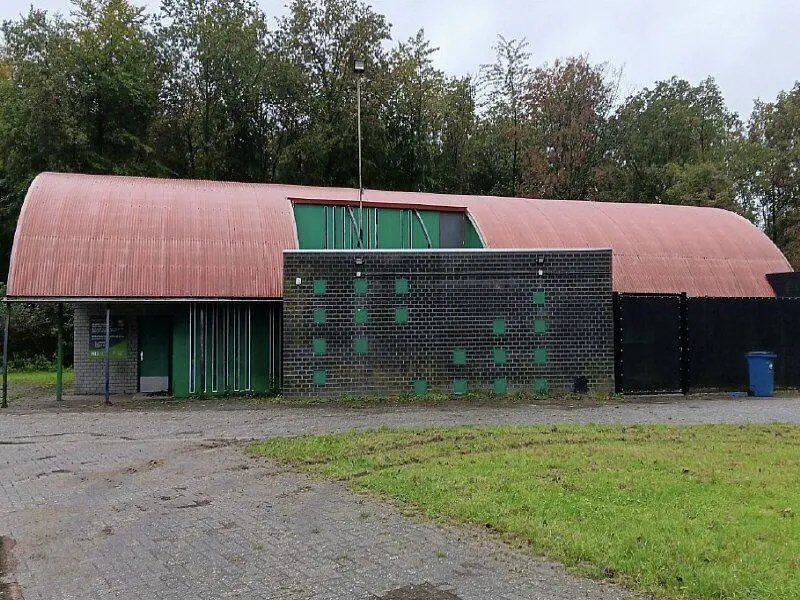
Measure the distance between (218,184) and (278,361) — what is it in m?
6.51

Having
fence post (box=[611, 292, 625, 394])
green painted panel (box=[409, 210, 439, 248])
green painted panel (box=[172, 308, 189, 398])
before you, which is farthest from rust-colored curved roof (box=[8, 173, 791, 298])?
fence post (box=[611, 292, 625, 394])

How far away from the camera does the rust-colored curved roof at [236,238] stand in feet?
59.0

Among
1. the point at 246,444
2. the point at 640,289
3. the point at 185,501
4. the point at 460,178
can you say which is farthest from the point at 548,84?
the point at 185,501

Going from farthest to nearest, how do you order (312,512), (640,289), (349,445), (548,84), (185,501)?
(548,84) < (640,289) < (349,445) < (185,501) < (312,512)

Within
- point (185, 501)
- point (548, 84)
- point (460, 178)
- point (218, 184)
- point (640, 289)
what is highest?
point (548, 84)

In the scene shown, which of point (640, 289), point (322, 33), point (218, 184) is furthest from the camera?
point (322, 33)

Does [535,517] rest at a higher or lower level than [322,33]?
lower

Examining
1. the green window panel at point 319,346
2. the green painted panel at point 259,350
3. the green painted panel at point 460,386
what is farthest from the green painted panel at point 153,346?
the green painted panel at point 460,386

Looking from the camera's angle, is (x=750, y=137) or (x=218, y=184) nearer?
(x=218, y=184)

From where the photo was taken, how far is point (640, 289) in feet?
70.0

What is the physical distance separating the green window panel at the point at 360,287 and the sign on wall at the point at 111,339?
22.1ft

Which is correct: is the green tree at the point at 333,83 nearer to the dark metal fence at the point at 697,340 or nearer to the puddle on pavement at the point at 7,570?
the dark metal fence at the point at 697,340

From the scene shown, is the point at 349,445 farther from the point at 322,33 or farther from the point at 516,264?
the point at 322,33

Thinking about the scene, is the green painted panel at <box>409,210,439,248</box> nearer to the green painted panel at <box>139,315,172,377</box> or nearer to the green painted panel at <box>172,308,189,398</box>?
the green painted panel at <box>172,308,189,398</box>
